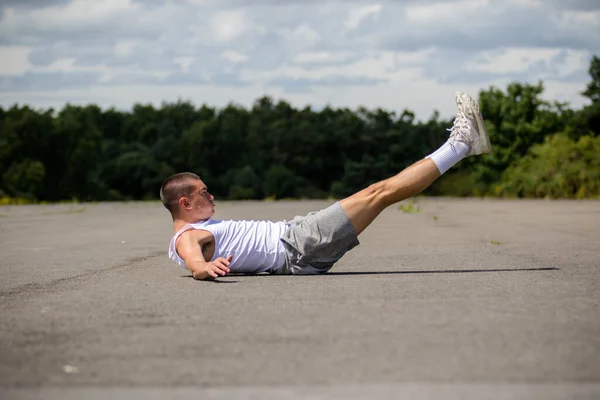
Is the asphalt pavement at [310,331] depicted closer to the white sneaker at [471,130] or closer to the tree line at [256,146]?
the white sneaker at [471,130]

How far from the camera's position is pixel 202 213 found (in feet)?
25.6

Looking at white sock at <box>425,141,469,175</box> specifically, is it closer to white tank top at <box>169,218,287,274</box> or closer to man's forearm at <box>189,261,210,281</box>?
white tank top at <box>169,218,287,274</box>

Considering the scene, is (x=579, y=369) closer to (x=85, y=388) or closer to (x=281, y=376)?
(x=281, y=376)

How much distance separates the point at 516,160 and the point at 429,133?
10951 mm

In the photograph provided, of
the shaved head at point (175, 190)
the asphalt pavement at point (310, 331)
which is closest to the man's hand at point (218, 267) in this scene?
the asphalt pavement at point (310, 331)

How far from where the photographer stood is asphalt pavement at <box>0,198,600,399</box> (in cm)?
377

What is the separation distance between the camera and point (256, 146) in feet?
202

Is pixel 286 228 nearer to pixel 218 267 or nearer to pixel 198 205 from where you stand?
pixel 198 205

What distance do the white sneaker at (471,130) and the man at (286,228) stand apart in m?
0.38

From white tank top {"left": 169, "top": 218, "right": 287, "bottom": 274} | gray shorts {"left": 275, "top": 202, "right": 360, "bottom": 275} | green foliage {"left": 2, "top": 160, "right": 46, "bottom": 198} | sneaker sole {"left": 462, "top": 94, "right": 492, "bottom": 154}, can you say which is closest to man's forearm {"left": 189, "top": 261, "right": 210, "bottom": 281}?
white tank top {"left": 169, "top": 218, "right": 287, "bottom": 274}

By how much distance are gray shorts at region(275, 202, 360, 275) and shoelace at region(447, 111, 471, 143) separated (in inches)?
47.6

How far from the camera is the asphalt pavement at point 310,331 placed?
3770 mm

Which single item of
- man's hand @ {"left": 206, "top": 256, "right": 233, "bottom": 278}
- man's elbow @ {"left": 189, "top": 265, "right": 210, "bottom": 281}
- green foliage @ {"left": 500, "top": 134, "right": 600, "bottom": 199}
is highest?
man's hand @ {"left": 206, "top": 256, "right": 233, "bottom": 278}

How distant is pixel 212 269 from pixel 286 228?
39.6 inches
